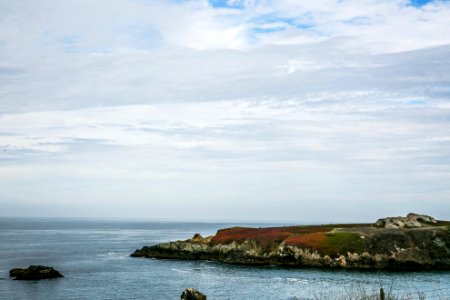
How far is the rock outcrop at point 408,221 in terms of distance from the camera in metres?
125

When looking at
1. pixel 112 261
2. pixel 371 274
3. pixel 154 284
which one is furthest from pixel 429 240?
pixel 112 261

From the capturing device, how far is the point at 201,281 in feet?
287

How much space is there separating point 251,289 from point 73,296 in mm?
27853

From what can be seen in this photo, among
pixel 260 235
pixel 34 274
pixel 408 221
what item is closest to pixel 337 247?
pixel 260 235

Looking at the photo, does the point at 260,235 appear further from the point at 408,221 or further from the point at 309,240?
the point at 408,221

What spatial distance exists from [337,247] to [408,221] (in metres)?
28.4

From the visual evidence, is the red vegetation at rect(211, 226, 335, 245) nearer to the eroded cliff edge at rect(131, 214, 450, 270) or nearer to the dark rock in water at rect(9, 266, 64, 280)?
the eroded cliff edge at rect(131, 214, 450, 270)

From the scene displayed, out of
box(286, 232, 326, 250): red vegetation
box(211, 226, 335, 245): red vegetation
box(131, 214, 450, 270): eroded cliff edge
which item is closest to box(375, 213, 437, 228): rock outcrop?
box(131, 214, 450, 270): eroded cliff edge

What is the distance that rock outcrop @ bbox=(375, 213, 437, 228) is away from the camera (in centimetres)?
12475

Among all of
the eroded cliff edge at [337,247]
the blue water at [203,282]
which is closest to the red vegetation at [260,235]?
the eroded cliff edge at [337,247]

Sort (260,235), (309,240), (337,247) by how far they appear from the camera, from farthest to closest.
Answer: (260,235) → (309,240) → (337,247)

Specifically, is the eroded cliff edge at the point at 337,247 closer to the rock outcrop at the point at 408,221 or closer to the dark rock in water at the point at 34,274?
the rock outcrop at the point at 408,221

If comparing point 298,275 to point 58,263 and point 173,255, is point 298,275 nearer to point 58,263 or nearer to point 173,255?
point 173,255

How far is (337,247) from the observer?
109562 millimetres
